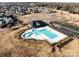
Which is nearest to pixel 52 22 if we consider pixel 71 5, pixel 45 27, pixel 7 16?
pixel 45 27

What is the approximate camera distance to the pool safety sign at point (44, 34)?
52.9 inches

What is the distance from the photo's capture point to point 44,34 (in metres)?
1.36

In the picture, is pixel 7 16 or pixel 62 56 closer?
pixel 62 56

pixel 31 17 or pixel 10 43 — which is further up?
pixel 31 17

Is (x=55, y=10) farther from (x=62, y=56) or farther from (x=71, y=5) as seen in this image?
(x=62, y=56)

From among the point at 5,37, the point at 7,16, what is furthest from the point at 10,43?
the point at 7,16

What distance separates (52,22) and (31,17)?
162mm

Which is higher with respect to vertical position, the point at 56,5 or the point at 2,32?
the point at 56,5

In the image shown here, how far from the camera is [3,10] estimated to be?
4.66 ft

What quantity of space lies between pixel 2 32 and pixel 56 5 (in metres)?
0.45

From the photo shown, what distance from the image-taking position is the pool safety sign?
1.34 metres

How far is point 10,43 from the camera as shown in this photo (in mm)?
1342

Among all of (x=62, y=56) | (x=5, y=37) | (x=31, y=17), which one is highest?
(x=31, y=17)

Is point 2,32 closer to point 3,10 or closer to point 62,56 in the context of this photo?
point 3,10
